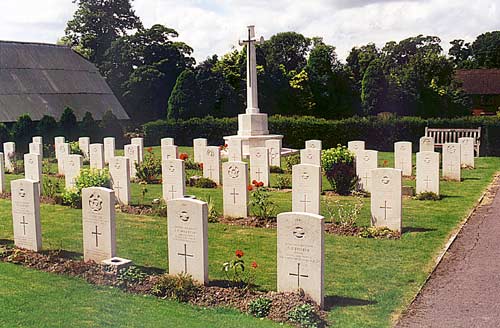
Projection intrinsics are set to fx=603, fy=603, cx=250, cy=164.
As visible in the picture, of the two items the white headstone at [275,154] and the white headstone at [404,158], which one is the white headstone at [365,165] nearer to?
the white headstone at [404,158]

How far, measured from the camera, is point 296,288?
23.6 feet

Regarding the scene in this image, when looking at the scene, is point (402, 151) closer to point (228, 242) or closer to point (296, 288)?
point (228, 242)

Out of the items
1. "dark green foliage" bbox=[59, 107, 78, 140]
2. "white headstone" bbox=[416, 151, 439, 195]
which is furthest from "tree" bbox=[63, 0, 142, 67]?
"white headstone" bbox=[416, 151, 439, 195]

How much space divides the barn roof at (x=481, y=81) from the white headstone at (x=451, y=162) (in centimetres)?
3646

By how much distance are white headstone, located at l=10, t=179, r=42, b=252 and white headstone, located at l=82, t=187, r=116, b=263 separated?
115cm

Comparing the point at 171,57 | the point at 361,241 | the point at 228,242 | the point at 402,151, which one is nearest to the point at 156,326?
the point at 228,242

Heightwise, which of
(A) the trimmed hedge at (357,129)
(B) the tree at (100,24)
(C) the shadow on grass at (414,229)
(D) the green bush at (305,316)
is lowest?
(D) the green bush at (305,316)

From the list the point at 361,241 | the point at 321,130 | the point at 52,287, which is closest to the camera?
the point at 52,287

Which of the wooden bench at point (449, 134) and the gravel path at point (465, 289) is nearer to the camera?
the gravel path at point (465, 289)

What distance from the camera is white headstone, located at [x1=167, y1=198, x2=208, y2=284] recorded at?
7.79 m

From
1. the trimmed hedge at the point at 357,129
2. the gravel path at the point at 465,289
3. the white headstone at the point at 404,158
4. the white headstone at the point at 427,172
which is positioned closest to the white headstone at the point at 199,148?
the white headstone at the point at 404,158

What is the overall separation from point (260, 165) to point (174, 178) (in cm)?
405

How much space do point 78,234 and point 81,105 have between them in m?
25.4

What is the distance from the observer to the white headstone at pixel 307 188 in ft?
38.0
